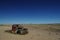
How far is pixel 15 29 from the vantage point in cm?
2611

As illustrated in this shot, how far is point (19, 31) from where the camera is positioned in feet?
80.4

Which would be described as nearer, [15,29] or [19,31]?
[19,31]

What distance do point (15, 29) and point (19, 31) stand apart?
1.88m
